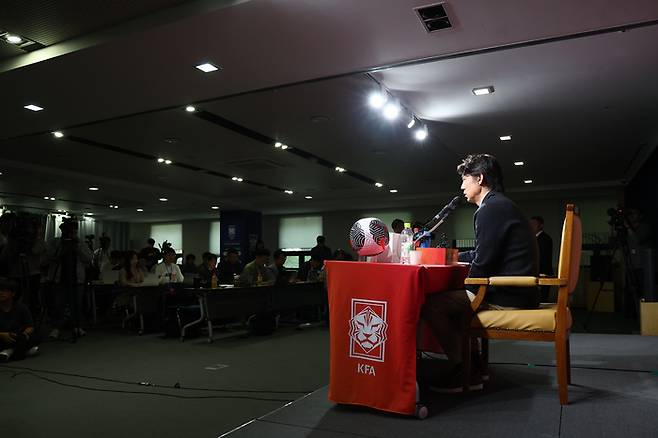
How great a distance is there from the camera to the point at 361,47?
3.96 meters

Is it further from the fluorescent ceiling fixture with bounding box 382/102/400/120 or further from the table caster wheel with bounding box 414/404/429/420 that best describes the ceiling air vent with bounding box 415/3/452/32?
the table caster wheel with bounding box 414/404/429/420

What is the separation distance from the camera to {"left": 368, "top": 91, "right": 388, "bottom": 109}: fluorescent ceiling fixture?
207 inches

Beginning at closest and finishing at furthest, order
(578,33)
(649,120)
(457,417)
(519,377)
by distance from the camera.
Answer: (457,417) → (519,377) → (578,33) → (649,120)

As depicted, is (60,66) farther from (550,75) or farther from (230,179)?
(230,179)

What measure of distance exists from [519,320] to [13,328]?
486cm

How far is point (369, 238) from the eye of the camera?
257 centimetres

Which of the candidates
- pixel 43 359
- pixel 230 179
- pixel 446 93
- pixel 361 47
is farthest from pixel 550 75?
pixel 230 179

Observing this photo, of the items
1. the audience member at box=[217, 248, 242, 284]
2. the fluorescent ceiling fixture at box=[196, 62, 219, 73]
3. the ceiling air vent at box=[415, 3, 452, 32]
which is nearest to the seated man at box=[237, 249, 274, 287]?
the audience member at box=[217, 248, 242, 284]

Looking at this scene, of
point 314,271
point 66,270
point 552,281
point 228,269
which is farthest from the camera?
point 314,271

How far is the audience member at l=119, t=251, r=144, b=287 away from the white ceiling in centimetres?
171

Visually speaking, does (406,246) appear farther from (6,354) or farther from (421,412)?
(6,354)

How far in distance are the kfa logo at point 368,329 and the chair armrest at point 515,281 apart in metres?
0.57

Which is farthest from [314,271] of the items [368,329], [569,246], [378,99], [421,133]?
[569,246]

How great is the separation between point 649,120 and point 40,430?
7080mm
